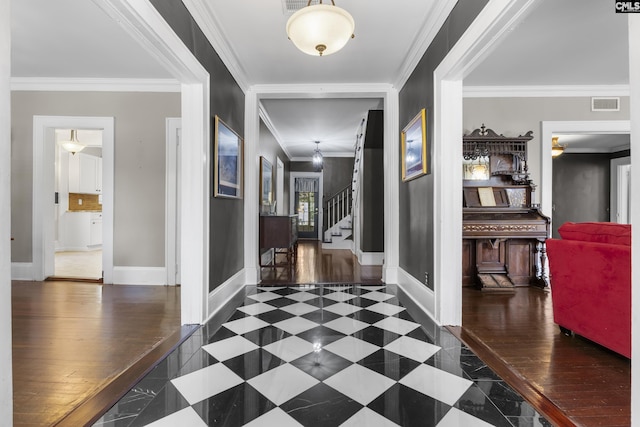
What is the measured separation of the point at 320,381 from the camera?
1.74 m

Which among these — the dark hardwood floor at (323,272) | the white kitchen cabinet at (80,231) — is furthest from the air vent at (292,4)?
the white kitchen cabinet at (80,231)

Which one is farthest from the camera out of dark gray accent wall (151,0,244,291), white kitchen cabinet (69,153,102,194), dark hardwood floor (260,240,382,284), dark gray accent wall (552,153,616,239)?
dark gray accent wall (552,153,616,239)

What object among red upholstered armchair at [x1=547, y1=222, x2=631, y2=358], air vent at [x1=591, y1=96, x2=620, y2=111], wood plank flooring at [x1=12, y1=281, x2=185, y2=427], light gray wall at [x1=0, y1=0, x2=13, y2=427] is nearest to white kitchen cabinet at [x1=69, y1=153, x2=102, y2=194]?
wood plank flooring at [x1=12, y1=281, x2=185, y2=427]

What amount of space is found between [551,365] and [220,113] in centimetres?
319

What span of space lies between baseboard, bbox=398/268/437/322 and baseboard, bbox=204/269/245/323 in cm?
187

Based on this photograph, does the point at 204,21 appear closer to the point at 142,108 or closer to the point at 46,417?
the point at 142,108

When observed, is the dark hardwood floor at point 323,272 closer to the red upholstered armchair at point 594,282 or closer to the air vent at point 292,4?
the red upholstered armchair at point 594,282

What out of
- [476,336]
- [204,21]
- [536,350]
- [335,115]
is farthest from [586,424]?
[335,115]

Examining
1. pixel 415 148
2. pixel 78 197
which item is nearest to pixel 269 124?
pixel 415 148

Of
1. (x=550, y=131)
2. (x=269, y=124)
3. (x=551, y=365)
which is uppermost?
(x=269, y=124)

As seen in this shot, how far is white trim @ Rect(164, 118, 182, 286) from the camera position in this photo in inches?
157

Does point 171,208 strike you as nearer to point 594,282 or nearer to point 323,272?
point 323,272

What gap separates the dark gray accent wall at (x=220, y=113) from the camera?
7.30 feet

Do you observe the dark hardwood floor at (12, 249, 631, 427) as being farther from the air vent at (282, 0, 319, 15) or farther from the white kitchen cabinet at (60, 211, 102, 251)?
the white kitchen cabinet at (60, 211, 102, 251)
